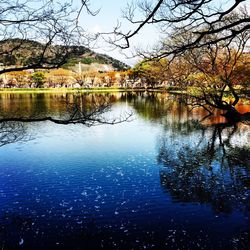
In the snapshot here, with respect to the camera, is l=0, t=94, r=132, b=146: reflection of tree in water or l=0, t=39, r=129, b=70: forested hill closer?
l=0, t=39, r=129, b=70: forested hill

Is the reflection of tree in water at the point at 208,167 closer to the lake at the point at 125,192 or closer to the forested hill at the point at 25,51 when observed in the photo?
the lake at the point at 125,192

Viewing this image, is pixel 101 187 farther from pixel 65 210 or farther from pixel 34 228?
pixel 34 228

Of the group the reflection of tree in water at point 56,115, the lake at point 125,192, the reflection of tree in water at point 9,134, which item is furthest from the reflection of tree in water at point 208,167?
the reflection of tree in water at point 9,134

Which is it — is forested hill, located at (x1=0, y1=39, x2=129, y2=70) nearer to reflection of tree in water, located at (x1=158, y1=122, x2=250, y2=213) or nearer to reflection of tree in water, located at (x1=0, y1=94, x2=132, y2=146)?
reflection of tree in water, located at (x1=0, y1=94, x2=132, y2=146)

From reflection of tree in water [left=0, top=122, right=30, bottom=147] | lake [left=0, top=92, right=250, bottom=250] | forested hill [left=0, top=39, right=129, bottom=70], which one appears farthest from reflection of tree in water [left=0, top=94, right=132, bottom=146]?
forested hill [left=0, top=39, right=129, bottom=70]

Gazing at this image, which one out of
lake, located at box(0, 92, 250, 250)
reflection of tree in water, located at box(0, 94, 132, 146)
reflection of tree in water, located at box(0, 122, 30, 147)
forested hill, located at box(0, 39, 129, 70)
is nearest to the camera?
forested hill, located at box(0, 39, 129, 70)

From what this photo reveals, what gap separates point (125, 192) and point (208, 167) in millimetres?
4148

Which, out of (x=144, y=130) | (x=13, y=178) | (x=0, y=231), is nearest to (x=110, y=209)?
(x=0, y=231)

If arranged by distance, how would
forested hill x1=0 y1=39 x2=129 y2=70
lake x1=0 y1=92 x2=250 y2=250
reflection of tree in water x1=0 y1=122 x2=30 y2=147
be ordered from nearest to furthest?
forested hill x1=0 y1=39 x2=129 y2=70
lake x1=0 y1=92 x2=250 y2=250
reflection of tree in water x1=0 y1=122 x2=30 y2=147

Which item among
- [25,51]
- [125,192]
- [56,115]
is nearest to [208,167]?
[125,192]

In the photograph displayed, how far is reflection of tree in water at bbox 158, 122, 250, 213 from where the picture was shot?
9.38 m

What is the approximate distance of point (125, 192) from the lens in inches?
387

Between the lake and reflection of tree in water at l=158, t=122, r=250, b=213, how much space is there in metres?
0.03

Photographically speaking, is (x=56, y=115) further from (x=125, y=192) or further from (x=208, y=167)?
(x=125, y=192)
